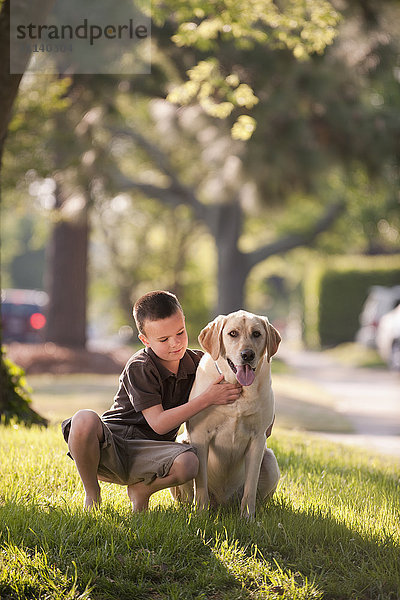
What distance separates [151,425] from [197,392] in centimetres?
30

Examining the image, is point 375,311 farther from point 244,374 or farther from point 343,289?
point 244,374

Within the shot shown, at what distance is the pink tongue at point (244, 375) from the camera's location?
3.87m

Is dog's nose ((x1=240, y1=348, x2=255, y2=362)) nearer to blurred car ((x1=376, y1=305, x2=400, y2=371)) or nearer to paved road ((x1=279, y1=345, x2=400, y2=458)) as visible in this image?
paved road ((x1=279, y1=345, x2=400, y2=458))

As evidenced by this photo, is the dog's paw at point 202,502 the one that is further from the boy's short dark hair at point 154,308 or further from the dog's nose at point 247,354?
the boy's short dark hair at point 154,308

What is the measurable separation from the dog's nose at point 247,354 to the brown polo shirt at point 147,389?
53 cm

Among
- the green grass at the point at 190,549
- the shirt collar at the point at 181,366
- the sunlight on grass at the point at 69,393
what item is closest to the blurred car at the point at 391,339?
the sunlight on grass at the point at 69,393

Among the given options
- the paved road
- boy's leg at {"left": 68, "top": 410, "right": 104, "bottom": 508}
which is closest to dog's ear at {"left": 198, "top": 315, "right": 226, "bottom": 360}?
boy's leg at {"left": 68, "top": 410, "right": 104, "bottom": 508}

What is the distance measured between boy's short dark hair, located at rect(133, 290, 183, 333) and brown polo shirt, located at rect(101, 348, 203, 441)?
0.70 ft

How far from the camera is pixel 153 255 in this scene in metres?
30.7

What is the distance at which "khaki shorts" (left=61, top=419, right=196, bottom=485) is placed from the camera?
13.1 feet

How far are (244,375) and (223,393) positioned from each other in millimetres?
144

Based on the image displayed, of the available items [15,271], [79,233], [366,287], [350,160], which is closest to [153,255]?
[366,287]

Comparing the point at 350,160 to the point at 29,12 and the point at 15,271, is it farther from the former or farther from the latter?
the point at 15,271

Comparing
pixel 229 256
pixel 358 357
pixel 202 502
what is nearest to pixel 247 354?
pixel 202 502
